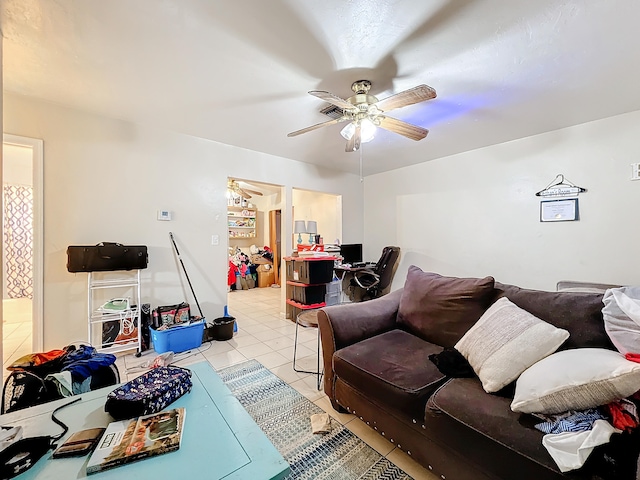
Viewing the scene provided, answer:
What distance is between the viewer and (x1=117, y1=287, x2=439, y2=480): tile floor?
1542 mm

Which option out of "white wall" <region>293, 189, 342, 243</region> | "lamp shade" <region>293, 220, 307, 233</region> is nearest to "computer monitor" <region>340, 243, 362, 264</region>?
"white wall" <region>293, 189, 342, 243</region>

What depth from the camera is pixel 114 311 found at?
2592 mm

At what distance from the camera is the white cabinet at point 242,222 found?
23.5ft

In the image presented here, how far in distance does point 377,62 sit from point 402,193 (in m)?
2.98

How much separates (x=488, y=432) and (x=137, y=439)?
4.35 ft

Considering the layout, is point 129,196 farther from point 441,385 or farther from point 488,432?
point 488,432

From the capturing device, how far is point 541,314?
143 cm

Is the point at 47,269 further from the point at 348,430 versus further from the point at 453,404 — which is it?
the point at 453,404

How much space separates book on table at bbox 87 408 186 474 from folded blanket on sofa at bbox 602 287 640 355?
178 cm

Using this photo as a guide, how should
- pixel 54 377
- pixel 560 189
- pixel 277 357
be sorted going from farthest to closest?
pixel 560 189 < pixel 277 357 < pixel 54 377

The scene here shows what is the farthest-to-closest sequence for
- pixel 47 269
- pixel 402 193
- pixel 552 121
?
1. pixel 402 193
2. pixel 552 121
3. pixel 47 269

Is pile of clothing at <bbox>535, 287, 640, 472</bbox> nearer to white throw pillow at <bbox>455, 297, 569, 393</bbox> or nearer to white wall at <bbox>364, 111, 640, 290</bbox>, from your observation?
white throw pillow at <bbox>455, 297, 569, 393</bbox>

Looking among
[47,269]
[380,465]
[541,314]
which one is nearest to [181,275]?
[47,269]

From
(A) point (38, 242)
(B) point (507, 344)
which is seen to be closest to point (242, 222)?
(A) point (38, 242)
